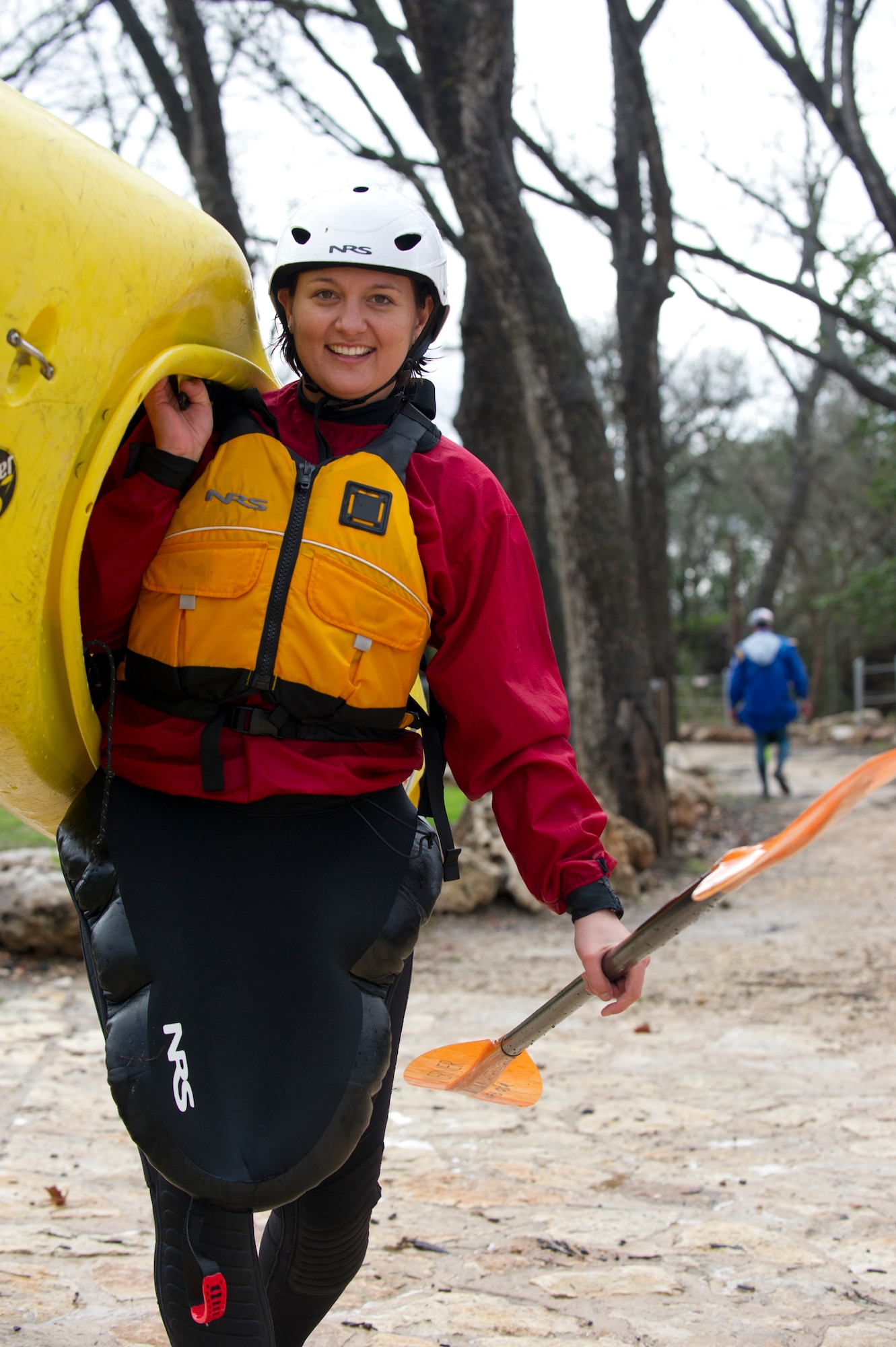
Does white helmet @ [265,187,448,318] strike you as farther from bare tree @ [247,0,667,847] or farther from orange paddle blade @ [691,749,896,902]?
bare tree @ [247,0,667,847]

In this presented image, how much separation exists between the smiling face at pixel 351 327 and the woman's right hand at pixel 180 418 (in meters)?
0.20

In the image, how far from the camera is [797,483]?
81.4 feet

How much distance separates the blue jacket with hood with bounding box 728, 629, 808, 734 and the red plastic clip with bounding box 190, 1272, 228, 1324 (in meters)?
10.6

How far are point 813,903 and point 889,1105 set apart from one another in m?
3.58

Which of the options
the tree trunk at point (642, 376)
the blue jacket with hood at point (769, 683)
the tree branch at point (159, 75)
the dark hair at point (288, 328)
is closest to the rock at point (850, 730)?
the tree trunk at point (642, 376)

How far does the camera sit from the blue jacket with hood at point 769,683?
11.7 metres

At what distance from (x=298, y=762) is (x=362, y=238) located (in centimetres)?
94

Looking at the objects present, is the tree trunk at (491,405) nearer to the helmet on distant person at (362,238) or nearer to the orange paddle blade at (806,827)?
the helmet on distant person at (362,238)

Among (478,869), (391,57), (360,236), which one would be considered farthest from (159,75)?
(360,236)

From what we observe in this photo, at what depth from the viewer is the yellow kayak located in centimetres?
174

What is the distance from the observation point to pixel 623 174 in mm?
13234

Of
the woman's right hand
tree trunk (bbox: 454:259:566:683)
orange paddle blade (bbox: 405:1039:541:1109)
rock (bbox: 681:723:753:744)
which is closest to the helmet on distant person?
the woman's right hand

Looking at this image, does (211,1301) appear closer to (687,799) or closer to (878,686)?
(687,799)

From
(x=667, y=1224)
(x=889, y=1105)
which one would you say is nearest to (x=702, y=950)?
(x=889, y=1105)
